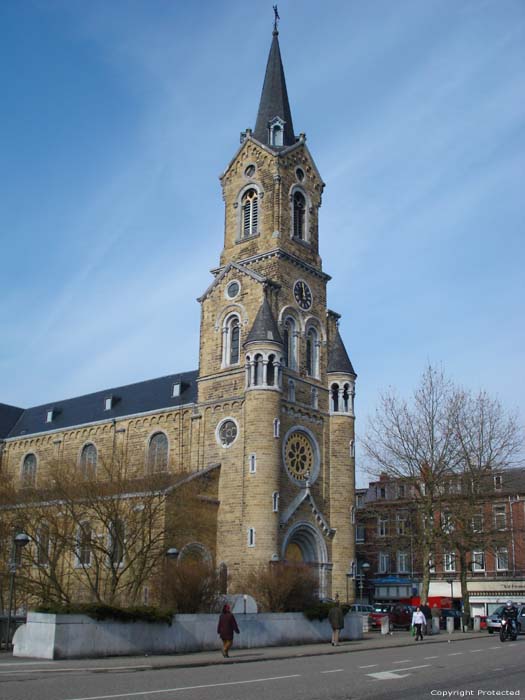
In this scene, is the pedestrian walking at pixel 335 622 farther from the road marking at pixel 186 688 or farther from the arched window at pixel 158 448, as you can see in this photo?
the arched window at pixel 158 448

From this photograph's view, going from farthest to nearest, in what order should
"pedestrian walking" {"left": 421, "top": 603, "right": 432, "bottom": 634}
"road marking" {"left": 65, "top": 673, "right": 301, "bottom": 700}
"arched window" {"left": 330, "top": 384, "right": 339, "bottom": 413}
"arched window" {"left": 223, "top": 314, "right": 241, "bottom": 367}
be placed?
"arched window" {"left": 330, "top": 384, "right": 339, "bottom": 413} → "arched window" {"left": 223, "top": 314, "right": 241, "bottom": 367} → "pedestrian walking" {"left": 421, "top": 603, "right": 432, "bottom": 634} → "road marking" {"left": 65, "top": 673, "right": 301, "bottom": 700}

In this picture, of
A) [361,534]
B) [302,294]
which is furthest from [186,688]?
[361,534]

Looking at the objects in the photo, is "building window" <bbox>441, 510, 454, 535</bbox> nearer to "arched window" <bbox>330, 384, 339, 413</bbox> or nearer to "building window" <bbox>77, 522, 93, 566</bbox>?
"arched window" <bbox>330, 384, 339, 413</bbox>

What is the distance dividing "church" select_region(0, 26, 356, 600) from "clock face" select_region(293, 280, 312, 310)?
0.29 feet

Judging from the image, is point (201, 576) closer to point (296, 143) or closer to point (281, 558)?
point (281, 558)

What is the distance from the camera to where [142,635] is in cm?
2255

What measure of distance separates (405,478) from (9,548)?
20328mm

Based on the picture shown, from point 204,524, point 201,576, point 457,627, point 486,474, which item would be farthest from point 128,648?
point 457,627

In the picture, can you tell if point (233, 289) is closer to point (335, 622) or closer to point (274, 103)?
point (274, 103)

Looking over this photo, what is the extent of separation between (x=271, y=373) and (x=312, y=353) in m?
6.14

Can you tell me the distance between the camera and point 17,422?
63.1 m

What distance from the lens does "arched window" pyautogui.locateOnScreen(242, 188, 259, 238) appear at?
48125 millimetres

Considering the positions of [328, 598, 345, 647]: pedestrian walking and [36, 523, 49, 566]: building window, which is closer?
[328, 598, 345, 647]: pedestrian walking


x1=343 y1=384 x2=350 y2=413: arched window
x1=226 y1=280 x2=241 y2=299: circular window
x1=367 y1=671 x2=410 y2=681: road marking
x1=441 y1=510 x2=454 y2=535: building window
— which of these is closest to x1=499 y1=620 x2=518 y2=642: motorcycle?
x1=441 y1=510 x2=454 y2=535: building window
